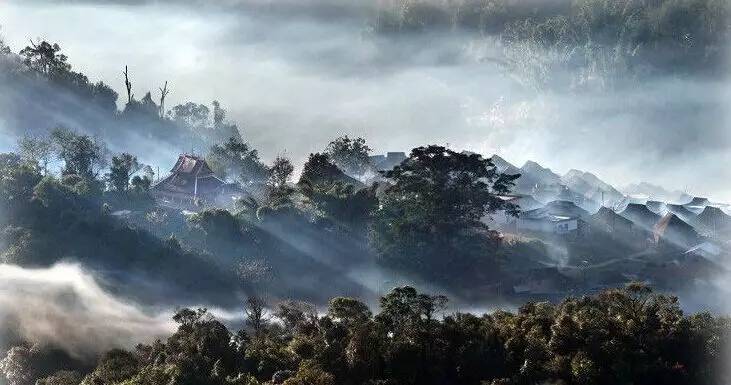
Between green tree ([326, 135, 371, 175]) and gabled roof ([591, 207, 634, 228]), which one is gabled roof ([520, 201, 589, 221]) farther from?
green tree ([326, 135, 371, 175])

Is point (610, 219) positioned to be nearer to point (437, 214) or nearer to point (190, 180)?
point (437, 214)

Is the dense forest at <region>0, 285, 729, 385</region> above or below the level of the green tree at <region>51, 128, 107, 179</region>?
below

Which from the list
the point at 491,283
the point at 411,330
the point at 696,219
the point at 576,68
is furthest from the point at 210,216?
the point at 576,68

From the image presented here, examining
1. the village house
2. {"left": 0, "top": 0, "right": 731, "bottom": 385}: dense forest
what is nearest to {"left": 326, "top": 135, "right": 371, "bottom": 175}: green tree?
{"left": 0, "top": 0, "right": 731, "bottom": 385}: dense forest

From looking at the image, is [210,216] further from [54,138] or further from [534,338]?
[534,338]

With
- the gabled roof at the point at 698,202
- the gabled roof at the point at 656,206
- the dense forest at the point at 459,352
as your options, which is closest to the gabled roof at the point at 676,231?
the gabled roof at the point at 656,206

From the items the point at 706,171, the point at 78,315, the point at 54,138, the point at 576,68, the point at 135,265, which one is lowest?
the point at 78,315

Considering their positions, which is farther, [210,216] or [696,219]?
[696,219]

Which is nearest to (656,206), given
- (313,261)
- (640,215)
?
(640,215)
